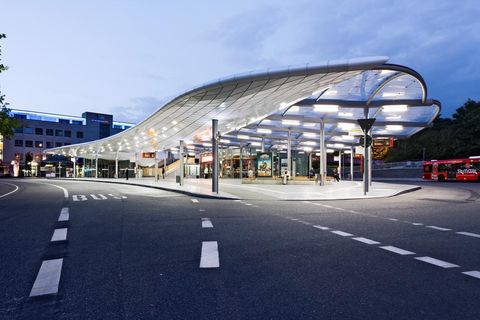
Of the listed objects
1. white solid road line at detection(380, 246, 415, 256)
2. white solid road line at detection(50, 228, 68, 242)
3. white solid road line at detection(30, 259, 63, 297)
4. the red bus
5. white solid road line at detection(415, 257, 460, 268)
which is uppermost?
the red bus

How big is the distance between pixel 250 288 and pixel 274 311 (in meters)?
0.74

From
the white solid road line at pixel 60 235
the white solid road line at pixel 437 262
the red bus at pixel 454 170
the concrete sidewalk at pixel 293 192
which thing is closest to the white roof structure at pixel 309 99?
the concrete sidewalk at pixel 293 192

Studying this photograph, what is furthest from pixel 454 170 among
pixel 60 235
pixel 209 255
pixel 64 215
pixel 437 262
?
pixel 60 235

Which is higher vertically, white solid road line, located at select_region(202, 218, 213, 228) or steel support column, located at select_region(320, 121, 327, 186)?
steel support column, located at select_region(320, 121, 327, 186)

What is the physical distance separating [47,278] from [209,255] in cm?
232

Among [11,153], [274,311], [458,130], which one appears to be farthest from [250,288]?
[11,153]

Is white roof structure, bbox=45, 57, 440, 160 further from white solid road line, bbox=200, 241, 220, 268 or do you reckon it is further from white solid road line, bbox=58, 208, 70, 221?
white solid road line, bbox=200, 241, 220, 268

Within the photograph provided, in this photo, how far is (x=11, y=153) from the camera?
307 ft

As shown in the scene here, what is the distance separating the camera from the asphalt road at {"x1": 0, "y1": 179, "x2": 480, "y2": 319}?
3.73 meters

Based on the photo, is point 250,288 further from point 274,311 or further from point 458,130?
point 458,130

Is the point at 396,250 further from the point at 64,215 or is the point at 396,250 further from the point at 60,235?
the point at 64,215

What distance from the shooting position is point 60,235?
26.4 feet

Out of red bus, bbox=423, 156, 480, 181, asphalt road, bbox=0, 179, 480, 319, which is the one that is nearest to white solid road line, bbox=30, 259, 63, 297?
asphalt road, bbox=0, 179, 480, 319

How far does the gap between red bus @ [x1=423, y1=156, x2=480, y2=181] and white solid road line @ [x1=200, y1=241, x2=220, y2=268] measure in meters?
41.6
